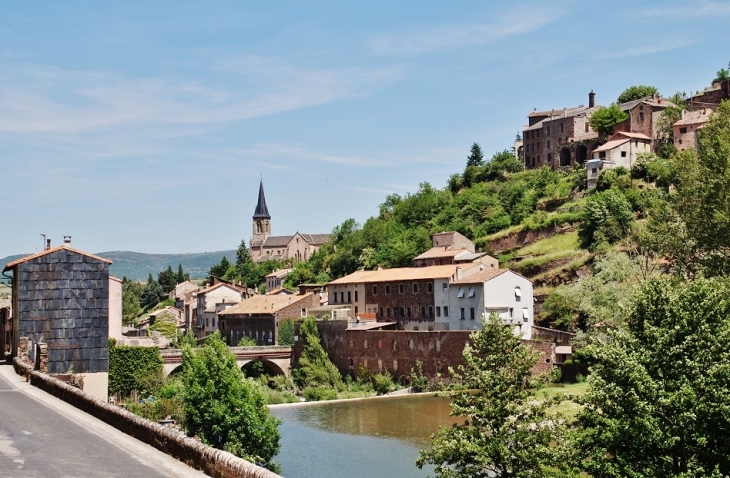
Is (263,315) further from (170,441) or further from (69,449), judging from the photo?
(170,441)

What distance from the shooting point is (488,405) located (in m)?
26.9

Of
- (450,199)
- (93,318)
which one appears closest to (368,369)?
(93,318)

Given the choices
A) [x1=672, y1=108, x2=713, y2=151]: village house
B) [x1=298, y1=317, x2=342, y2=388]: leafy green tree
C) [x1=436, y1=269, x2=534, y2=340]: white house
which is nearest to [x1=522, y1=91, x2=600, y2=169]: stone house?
[x1=672, y1=108, x2=713, y2=151]: village house

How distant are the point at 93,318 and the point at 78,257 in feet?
8.88

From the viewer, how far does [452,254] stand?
268 feet

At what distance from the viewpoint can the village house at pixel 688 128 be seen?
8650cm

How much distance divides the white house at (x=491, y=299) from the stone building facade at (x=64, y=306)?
30.3 meters

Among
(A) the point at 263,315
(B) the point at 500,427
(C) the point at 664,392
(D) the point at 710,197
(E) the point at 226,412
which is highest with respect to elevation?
(D) the point at 710,197

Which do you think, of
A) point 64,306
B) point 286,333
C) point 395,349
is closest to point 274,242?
point 286,333

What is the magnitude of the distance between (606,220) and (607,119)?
24.2 m

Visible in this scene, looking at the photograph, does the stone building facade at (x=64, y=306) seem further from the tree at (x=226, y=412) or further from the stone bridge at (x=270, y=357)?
the stone bridge at (x=270, y=357)

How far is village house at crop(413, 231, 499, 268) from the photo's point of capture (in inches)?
3086

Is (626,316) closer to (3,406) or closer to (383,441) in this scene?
(3,406)

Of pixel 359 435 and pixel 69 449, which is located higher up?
pixel 69 449
